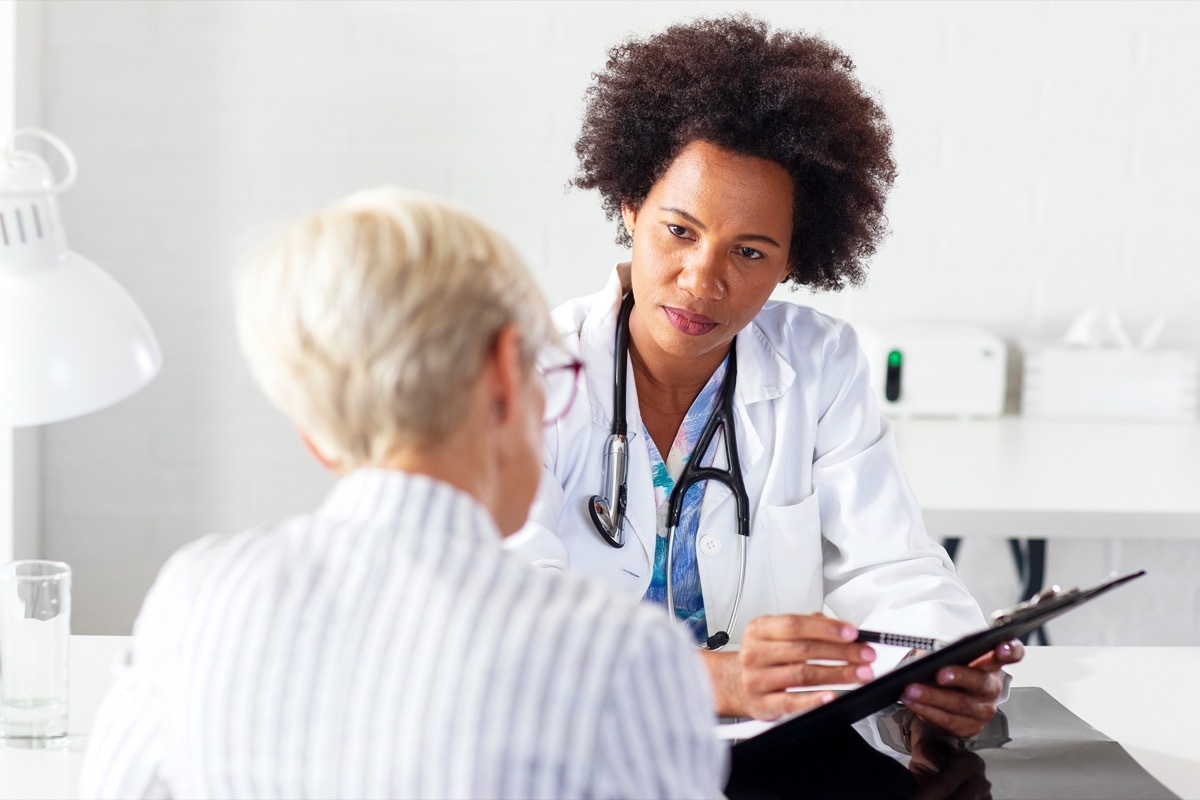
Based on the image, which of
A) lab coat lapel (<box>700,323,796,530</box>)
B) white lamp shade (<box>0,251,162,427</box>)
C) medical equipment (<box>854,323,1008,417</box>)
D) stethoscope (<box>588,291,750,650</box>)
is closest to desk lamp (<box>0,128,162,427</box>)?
white lamp shade (<box>0,251,162,427</box>)

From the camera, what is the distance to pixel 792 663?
3.84 ft

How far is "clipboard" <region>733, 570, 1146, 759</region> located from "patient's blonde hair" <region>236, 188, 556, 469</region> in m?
0.45

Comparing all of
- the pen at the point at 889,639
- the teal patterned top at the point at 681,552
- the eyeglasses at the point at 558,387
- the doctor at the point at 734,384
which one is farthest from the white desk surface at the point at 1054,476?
the eyeglasses at the point at 558,387

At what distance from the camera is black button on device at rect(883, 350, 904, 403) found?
261 centimetres

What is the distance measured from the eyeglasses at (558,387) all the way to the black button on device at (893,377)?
1.75 metres

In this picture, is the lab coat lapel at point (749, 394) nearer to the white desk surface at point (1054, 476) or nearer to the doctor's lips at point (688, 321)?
the doctor's lips at point (688, 321)

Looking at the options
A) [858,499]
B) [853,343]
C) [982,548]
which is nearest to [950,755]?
[858,499]

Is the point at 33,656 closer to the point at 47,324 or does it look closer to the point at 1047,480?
the point at 47,324

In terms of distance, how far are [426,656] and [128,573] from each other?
231 centimetres

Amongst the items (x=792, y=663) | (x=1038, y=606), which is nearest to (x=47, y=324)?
(x=792, y=663)

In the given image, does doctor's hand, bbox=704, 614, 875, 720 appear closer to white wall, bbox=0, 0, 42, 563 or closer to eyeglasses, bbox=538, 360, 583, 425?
eyeglasses, bbox=538, 360, 583, 425

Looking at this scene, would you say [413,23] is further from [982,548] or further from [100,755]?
[100,755]

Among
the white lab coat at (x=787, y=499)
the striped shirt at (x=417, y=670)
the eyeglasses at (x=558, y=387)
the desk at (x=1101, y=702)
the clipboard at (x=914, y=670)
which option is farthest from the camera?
the white lab coat at (x=787, y=499)

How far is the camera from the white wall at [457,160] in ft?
8.63
